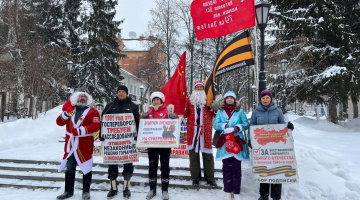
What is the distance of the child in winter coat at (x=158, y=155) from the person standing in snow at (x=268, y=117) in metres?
1.58

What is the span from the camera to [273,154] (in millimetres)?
4531

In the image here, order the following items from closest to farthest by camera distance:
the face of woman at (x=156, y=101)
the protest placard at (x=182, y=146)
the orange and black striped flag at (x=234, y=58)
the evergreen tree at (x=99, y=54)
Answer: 1. the face of woman at (x=156, y=101)
2. the orange and black striped flag at (x=234, y=58)
3. the protest placard at (x=182, y=146)
4. the evergreen tree at (x=99, y=54)

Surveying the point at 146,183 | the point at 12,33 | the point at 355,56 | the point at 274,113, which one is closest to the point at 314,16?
the point at 355,56

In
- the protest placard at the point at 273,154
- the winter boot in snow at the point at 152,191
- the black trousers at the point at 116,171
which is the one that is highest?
the protest placard at the point at 273,154

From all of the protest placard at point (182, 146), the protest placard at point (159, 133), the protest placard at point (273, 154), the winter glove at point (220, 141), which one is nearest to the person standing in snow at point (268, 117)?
the protest placard at point (273, 154)

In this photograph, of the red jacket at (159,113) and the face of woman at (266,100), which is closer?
the face of woman at (266,100)

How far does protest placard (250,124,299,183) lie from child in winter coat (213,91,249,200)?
0.72 ft

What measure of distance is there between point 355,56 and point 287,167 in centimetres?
1334

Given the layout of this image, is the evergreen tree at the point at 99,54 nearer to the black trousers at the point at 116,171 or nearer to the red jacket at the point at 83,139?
the red jacket at the point at 83,139

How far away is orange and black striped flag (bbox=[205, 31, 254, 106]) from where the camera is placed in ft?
18.1

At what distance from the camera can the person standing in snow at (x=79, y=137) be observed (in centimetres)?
479

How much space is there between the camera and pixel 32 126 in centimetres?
1148

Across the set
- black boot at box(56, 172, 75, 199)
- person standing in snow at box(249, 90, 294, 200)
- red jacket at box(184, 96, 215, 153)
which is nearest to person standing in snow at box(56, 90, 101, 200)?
black boot at box(56, 172, 75, 199)

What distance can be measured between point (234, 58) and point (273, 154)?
224 cm
